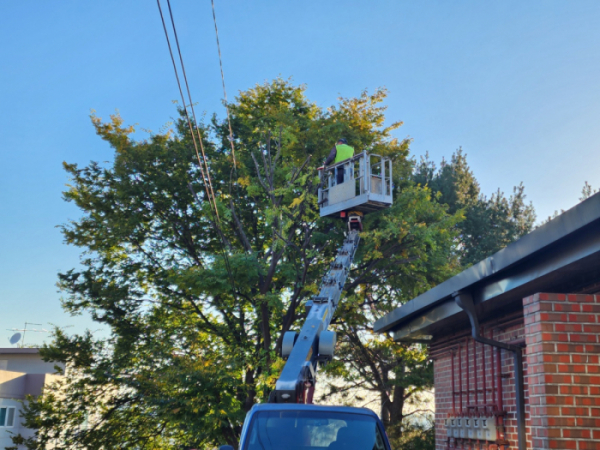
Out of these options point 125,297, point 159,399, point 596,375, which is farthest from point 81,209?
point 596,375

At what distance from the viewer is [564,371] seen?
539cm

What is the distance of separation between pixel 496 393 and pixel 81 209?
62.6ft

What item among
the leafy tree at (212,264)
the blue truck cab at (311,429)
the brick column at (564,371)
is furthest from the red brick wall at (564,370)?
the leafy tree at (212,264)

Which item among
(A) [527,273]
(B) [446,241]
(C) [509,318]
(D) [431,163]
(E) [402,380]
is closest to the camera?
(A) [527,273]

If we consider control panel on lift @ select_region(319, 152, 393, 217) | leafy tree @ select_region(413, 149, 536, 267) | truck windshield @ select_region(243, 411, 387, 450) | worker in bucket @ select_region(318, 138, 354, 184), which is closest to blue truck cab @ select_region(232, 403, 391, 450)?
truck windshield @ select_region(243, 411, 387, 450)

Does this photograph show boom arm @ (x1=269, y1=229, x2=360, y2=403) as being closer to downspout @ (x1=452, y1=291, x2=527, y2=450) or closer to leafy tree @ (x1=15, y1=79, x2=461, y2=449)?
downspout @ (x1=452, y1=291, x2=527, y2=450)

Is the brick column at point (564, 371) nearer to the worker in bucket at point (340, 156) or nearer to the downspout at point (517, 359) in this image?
the downspout at point (517, 359)

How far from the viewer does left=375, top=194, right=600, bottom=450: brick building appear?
17.2 feet

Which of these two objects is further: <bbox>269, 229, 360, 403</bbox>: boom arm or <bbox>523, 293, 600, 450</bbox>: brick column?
<bbox>269, 229, 360, 403</bbox>: boom arm

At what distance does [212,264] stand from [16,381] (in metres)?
24.5

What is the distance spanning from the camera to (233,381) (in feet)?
62.5

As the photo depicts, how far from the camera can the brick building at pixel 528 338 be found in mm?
5250

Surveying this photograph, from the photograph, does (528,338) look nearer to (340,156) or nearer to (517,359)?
(517,359)

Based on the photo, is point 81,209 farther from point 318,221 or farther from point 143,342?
point 318,221
